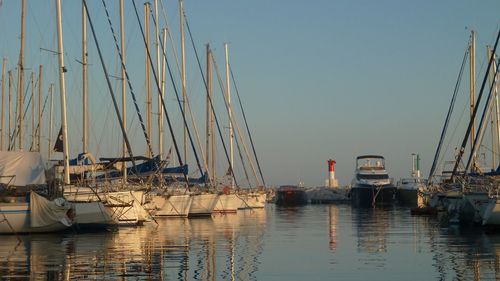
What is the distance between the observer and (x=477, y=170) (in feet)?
151

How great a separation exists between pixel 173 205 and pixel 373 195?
38.2 metres

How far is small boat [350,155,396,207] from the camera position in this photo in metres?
86.0

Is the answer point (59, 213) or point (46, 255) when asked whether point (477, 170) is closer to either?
point (59, 213)

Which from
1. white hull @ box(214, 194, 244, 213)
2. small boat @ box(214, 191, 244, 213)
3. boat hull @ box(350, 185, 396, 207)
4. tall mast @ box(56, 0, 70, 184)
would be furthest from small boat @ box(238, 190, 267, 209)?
tall mast @ box(56, 0, 70, 184)

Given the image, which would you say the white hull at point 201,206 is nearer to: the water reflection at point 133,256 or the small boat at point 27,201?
the water reflection at point 133,256

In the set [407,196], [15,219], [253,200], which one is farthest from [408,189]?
[15,219]

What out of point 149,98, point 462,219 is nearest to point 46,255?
point 462,219

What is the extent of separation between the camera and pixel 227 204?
62.3 metres

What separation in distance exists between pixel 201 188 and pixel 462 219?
2132 centimetres

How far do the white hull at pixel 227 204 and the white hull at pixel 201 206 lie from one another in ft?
15.7

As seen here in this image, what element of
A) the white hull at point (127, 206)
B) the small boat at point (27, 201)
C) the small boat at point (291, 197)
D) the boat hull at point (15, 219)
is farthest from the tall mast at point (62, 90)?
the small boat at point (291, 197)

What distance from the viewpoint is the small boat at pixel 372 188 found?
282 feet

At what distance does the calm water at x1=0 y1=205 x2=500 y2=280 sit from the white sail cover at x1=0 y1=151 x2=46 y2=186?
9.09 ft

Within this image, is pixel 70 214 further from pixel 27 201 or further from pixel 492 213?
pixel 492 213
